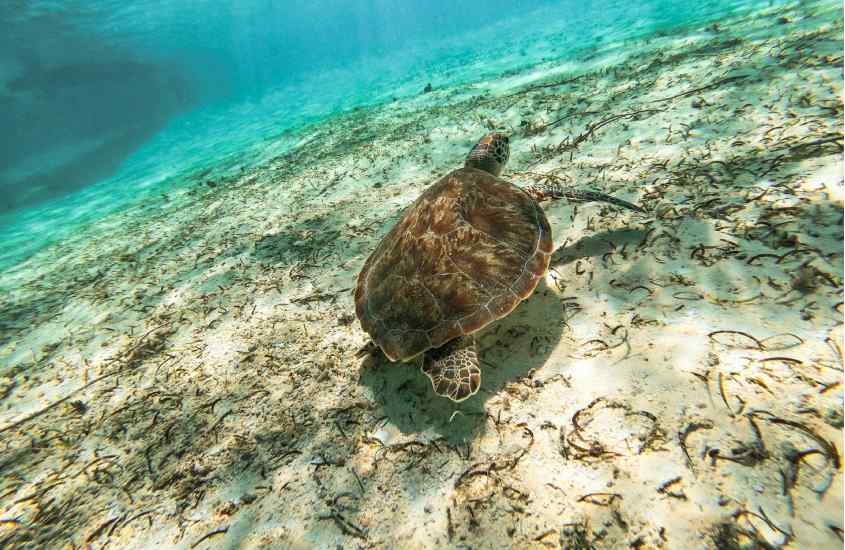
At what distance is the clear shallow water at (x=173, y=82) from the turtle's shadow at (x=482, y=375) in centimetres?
1096

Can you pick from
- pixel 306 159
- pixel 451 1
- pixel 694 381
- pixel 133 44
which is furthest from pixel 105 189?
pixel 451 1

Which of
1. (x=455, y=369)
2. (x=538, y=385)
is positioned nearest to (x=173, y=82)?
(x=455, y=369)

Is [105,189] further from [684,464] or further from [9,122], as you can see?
[9,122]

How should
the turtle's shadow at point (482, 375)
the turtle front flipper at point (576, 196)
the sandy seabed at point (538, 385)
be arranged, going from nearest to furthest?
the sandy seabed at point (538, 385), the turtle's shadow at point (482, 375), the turtle front flipper at point (576, 196)

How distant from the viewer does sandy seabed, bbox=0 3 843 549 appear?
5.24ft

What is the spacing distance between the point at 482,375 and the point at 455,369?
13.3 inches

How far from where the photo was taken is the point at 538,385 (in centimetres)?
222

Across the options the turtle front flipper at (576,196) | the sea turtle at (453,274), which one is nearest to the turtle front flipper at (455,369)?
the sea turtle at (453,274)

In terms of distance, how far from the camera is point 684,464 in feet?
5.21

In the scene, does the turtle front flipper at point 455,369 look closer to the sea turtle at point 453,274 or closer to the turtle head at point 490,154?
the sea turtle at point 453,274

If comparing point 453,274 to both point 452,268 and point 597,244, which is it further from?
point 597,244

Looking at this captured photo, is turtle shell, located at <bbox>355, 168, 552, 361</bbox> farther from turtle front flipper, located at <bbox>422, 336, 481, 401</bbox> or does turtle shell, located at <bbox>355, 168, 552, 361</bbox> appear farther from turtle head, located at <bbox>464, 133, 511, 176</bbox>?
turtle head, located at <bbox>464, 133, 511, 176</bbox>

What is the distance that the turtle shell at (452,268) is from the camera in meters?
2.35

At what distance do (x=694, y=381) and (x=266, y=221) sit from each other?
6343mm
